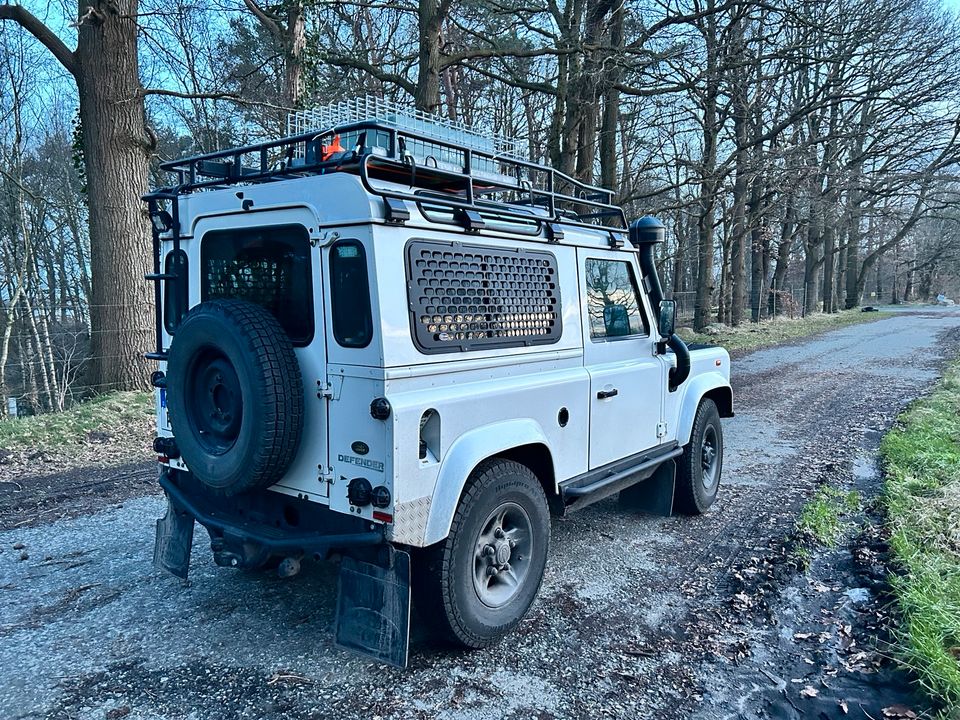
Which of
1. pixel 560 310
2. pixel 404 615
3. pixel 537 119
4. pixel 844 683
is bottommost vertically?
pixel 844 683

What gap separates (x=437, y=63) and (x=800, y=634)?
10737mm

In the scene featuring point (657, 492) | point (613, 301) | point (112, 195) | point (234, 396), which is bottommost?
point (657, 492)

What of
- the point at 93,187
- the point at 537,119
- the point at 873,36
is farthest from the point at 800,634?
the point at 537,119

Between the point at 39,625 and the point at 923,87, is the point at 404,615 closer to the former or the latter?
the point at 39,625

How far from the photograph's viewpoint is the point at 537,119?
68.1 feet

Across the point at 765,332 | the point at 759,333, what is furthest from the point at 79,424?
the point at 765,332

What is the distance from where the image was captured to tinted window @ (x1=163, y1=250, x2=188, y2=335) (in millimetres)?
3832

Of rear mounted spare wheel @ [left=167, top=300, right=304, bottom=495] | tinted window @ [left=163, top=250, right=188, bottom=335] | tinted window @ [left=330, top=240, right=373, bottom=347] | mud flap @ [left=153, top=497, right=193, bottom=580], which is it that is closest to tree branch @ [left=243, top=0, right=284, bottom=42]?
tinted window @ [left=163, top=250, right=188, bottom=335]

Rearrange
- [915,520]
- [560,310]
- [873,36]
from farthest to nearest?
[873,36], [915,520], [560,310]

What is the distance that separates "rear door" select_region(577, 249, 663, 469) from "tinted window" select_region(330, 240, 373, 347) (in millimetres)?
1723

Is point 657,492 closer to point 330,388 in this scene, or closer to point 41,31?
point 330,388

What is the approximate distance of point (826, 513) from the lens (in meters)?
5.42

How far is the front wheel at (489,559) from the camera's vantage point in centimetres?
327

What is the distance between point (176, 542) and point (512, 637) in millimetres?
2066
